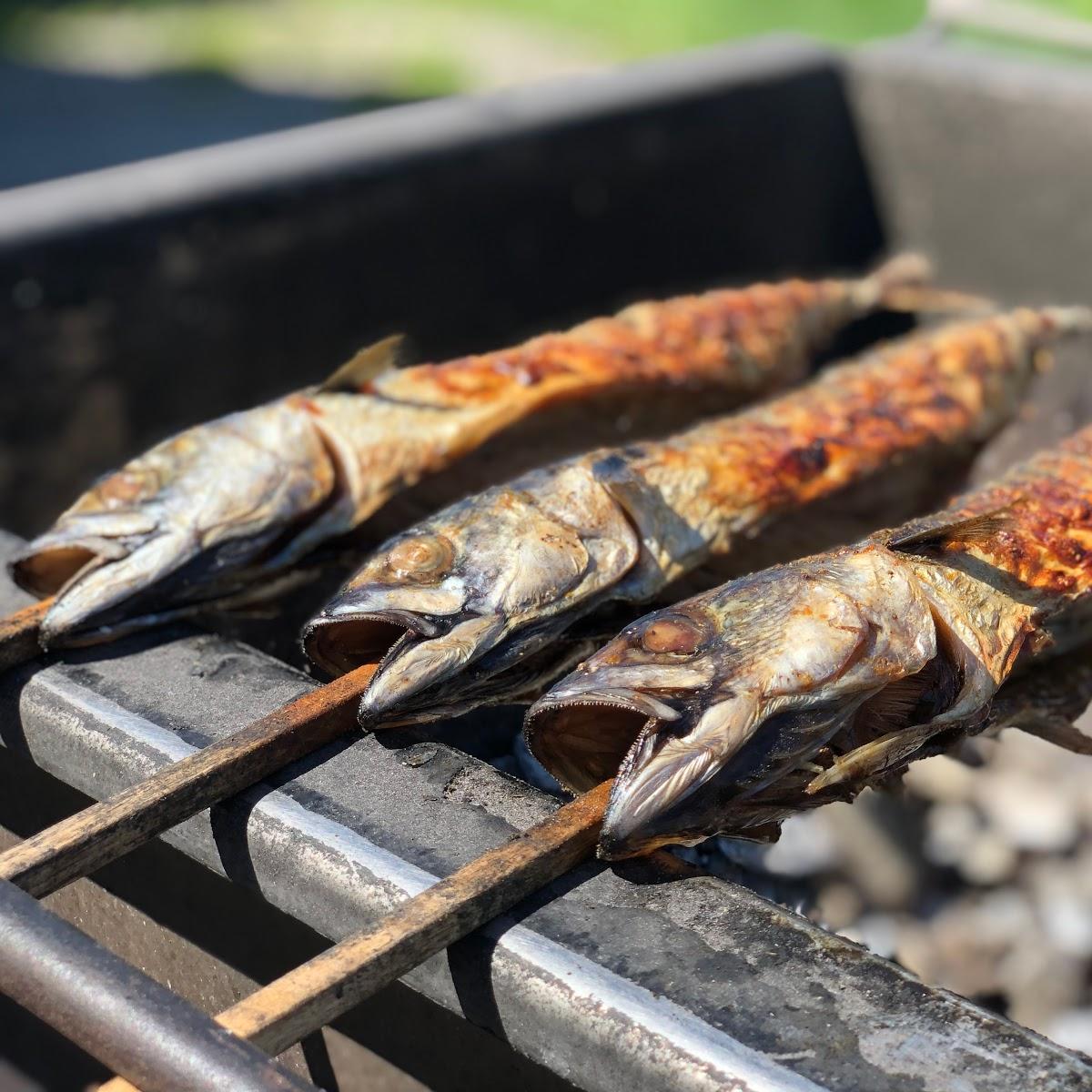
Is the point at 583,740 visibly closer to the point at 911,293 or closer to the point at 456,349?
the point at 456,349

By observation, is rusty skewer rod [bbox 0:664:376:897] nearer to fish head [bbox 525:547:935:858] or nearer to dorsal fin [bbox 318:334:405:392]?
fish head [bbox 525:547:935:858]

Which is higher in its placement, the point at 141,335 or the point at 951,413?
the point at 141,335

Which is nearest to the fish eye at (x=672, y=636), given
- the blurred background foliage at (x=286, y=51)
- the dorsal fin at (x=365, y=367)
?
the dorsal fin at (x=365, y=367)

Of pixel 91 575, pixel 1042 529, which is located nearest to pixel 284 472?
pixel 91 575

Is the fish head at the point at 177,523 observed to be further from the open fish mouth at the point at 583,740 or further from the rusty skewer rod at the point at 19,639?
the open fish mouth at the point at 583,740

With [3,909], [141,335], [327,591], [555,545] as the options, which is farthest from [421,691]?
[141,335]

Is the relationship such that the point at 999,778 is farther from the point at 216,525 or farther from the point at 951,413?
the point at 216,525

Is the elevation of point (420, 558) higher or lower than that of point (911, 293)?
higher
